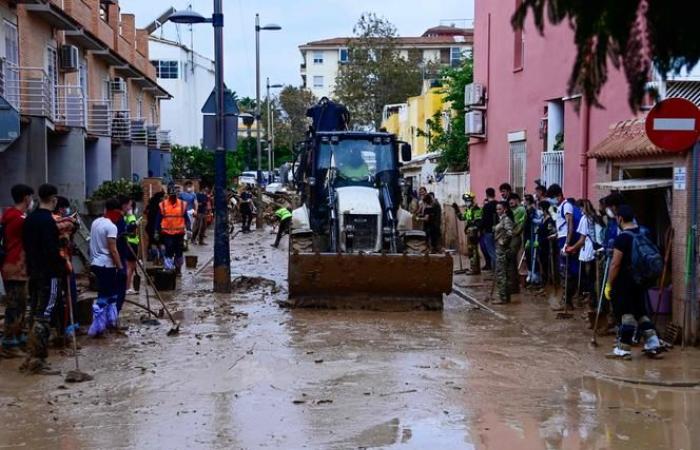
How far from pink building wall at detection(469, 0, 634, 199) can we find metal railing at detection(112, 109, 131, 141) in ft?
49.8

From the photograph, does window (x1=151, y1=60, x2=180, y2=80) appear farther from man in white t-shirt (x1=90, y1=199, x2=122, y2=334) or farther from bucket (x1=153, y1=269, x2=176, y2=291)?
man in white t-shirt (x1=90, y1=199, x2=122, y2=334)

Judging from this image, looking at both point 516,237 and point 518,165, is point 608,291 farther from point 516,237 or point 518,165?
point 518,165

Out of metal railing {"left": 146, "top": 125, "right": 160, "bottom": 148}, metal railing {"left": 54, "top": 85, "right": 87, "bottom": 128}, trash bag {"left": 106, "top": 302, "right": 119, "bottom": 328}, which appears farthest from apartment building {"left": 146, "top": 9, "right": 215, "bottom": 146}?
trash bag {"left": 106, "top": 302, "right": 119, "bottom": 328}

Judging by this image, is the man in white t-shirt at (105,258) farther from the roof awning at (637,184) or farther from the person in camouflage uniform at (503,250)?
the roof awning at (637,184)

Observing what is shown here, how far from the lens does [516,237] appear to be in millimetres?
15484

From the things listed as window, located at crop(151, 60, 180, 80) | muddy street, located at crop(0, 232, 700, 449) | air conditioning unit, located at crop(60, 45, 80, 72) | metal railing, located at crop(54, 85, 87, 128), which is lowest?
muddy street, located at crop(0, 232, 700, 449)

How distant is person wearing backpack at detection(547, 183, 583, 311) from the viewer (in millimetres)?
13961

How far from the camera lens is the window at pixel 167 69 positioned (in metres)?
63.0

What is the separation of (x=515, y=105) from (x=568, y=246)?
809cm

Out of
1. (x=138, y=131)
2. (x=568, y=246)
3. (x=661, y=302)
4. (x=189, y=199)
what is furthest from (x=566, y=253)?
(x=138, y=131)

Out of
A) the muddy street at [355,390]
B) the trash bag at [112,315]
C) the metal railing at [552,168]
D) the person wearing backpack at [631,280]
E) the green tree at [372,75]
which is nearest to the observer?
the muddy street at [355,390]

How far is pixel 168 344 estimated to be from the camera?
11.4m

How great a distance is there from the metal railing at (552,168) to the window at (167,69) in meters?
47.4

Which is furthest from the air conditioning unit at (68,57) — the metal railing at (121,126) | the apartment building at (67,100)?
the metal railing at (121,126)
